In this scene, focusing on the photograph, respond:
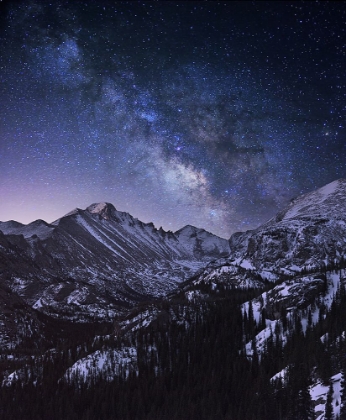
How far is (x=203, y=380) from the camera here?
155 meters

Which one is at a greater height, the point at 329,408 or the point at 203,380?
the point at 203,380

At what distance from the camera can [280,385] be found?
412ft

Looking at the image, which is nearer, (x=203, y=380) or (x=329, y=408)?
(x=329, y=408)

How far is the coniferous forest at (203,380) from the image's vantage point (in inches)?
4724

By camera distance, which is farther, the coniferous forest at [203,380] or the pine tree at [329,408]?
the coniferous forest at [203,380]

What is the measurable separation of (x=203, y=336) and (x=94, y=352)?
53437mm

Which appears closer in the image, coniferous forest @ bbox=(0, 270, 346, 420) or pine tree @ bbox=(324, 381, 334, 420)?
pine tree @ bbox=(324, 381, 334, 420)

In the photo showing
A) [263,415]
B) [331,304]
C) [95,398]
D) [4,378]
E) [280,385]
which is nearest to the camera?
[263,415]

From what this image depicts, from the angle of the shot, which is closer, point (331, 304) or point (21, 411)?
point (21, 411)

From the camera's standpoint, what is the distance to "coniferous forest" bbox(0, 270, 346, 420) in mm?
120000

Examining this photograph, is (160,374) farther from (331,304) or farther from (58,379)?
(331,304)

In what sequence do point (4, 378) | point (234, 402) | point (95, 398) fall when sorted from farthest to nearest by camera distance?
point (4, 378) → point (95, 398) → point (234, 402)

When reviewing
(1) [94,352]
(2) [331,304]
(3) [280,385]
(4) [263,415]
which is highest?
(2) [331,304]

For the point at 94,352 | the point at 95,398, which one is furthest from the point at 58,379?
the point at 95,398
